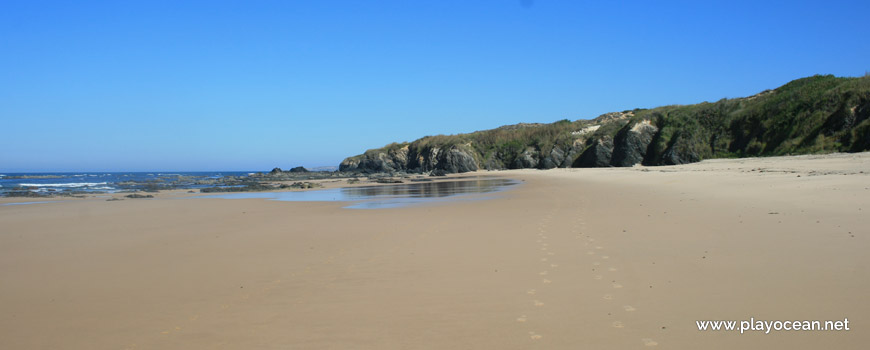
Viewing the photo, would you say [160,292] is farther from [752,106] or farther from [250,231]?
[752,106]

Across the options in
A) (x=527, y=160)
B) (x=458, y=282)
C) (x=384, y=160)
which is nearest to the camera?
(x=458, y=282)

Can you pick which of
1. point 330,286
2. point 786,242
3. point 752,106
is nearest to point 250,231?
point 330,286

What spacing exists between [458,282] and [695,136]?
3710 centimetres

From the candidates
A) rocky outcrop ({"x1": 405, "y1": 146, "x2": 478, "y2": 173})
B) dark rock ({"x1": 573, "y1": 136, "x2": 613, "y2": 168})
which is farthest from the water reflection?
rocky outcrop ({"x1": 405, "y1": 146, "x2": 478, "y2": 173})

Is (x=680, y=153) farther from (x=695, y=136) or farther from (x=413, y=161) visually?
(x=413, y=161)

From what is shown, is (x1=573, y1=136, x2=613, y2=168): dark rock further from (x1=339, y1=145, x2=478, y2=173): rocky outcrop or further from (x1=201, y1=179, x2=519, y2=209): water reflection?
(x1=201, y1=179, x2=519, y2=209): water reflection

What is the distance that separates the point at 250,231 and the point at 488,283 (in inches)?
248

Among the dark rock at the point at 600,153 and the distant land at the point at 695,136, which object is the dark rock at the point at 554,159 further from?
the dark rock at the point at 600,153

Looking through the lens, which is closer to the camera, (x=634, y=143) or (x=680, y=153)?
(x=680, y=153)

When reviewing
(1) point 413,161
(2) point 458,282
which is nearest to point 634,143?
(1) point 413,161

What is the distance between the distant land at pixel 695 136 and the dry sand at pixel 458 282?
22.4 metres

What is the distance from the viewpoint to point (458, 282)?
518 cm

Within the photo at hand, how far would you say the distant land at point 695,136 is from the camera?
1073 inches

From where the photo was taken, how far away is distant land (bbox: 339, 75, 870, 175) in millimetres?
27250
